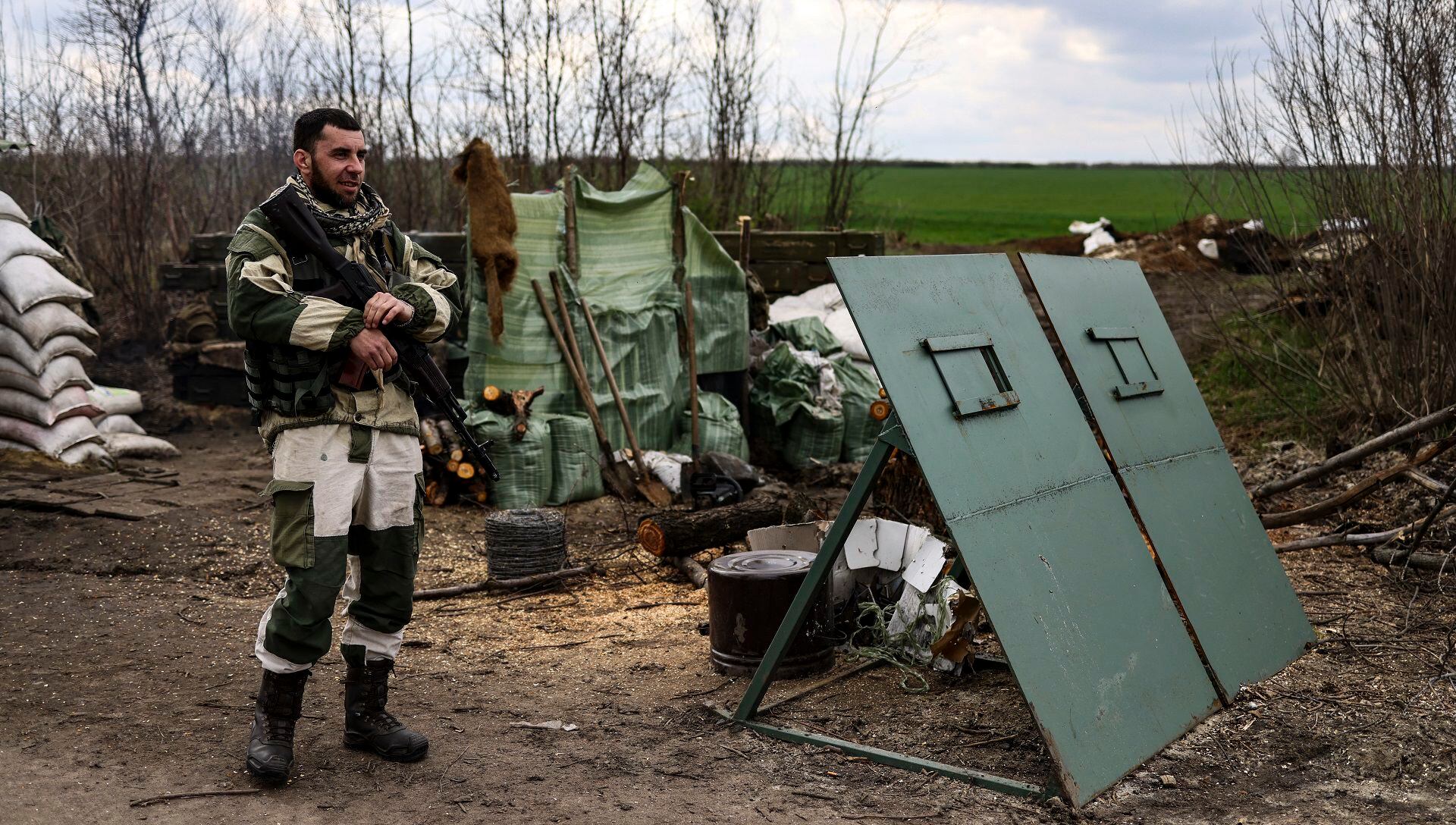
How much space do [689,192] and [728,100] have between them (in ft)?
5.07

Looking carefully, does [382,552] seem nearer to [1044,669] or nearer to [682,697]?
[682,697]

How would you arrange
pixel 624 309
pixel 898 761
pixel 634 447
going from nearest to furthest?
pixel 898 761
pixel 634 447
pixel 624 309

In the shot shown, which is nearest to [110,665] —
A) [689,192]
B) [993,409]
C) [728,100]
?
[993,409]

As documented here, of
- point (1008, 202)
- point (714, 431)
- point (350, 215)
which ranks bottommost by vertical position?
point (714, 431)

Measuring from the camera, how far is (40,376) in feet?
26.6

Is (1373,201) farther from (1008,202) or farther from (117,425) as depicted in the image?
(1008,202)

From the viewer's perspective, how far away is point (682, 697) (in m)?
4.64

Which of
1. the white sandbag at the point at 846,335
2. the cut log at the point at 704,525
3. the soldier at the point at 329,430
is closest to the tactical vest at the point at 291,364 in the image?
the soldier at the point at 329,430

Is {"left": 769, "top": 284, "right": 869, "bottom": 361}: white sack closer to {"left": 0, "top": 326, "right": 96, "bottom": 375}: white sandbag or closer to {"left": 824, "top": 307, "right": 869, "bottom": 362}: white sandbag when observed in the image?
{"left": 824, "top": 307, "right": 869, "bottom": 362}: white sandbag

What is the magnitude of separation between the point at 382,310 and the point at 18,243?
19.2ft

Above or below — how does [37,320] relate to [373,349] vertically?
below

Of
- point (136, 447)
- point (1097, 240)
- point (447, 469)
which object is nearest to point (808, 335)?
point (447, 469)

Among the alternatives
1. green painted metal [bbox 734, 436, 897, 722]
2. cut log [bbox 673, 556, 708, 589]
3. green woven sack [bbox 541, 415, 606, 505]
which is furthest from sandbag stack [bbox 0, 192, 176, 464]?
green painted metal [bbox 734, 436, 897, 722]

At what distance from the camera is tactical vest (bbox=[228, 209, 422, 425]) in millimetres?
3596
